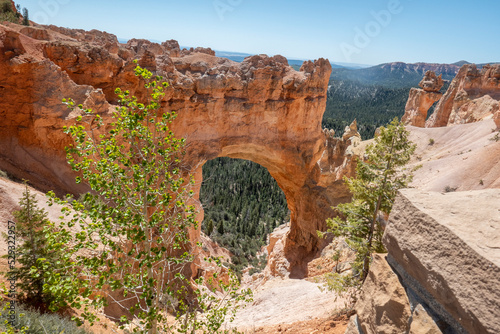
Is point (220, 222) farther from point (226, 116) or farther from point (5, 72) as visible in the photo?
point (5, 72)

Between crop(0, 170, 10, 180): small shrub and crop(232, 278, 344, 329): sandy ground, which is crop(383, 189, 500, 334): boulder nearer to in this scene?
crop(232, 278, 344, 329): sandy ground

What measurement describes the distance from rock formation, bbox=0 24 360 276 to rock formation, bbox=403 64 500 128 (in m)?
27.0

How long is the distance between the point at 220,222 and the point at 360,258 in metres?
25.9

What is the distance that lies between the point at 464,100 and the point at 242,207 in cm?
3562

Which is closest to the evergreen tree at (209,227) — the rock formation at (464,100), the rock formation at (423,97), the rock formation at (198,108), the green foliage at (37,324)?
the rock formation at (198,108)

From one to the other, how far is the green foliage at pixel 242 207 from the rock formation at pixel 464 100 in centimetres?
2624

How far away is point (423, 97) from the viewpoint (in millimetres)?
46875

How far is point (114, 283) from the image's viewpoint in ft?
15.0

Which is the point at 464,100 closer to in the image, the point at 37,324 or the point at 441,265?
the point at 441,265

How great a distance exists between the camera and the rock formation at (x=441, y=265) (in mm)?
3404

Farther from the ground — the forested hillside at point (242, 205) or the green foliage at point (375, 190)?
the green foliage at point (375, 190)

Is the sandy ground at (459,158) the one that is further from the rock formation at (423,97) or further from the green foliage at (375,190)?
the green foliage at (375,190)

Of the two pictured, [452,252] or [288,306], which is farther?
[288,306]

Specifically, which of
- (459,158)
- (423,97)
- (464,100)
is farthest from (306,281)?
(464,100)
